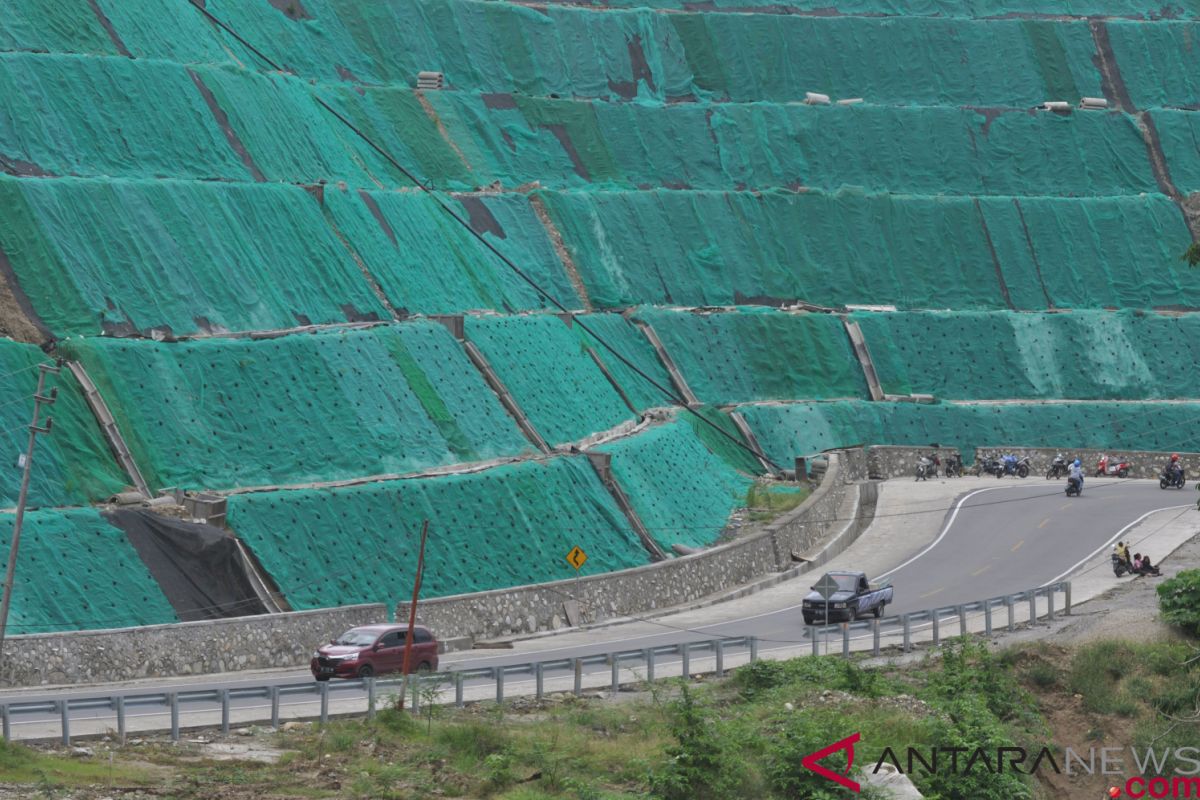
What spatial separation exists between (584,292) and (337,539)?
28.1m

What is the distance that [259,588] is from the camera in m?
40.4

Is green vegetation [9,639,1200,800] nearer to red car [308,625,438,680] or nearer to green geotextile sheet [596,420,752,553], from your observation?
red car [308,625,438,680]

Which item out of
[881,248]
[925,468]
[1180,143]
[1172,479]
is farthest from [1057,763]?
[1180,143]

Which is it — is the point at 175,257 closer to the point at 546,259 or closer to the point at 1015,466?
the point at 546,259

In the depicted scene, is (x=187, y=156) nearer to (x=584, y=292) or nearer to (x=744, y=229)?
(x=584, y=292)

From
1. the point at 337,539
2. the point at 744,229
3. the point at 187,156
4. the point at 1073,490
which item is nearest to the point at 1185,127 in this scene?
the point at 744,229

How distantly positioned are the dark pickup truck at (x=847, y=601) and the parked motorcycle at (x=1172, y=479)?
68.7ft

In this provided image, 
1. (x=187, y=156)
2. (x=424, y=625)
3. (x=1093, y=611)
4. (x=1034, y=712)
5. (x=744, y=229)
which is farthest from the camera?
(x=744, y=229)

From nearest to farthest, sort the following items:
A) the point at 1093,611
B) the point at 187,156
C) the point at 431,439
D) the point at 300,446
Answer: the point at 1093,611 < the point at 300,446 < the point at 431,439 < the point at 187,156

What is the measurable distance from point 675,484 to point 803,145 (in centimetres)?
3208

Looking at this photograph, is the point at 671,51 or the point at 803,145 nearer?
the point at 803,145

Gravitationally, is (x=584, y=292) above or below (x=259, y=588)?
above

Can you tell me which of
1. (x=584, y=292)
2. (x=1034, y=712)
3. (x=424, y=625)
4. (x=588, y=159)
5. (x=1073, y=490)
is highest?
(x=588, y=159)

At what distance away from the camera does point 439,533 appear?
44.9 meters
